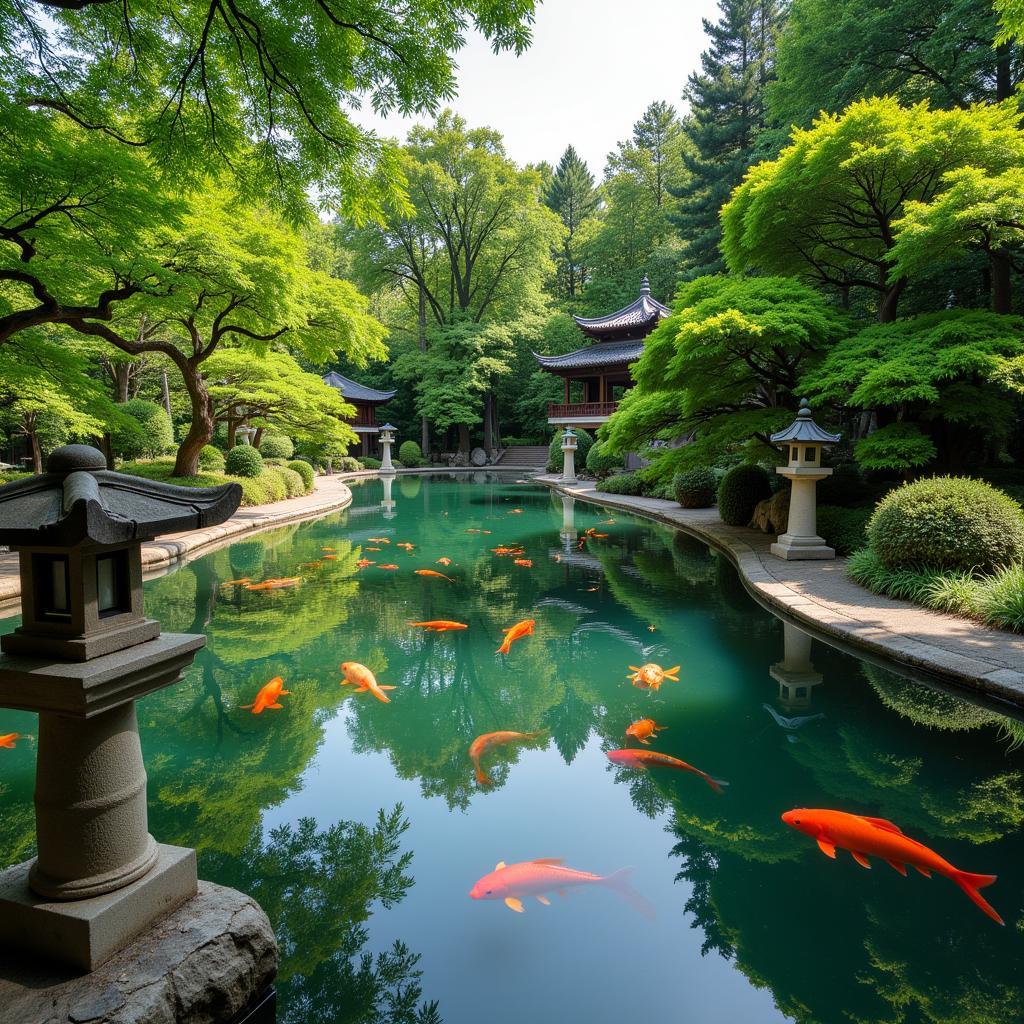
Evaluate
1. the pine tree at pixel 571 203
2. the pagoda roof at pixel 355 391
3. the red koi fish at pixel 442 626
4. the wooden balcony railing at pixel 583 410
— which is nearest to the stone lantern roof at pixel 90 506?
the red koi fish at pixel 442 626

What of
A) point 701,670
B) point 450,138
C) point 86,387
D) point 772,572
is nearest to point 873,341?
point 772,572

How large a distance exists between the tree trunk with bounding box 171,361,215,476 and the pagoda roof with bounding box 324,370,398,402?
64.9 ft

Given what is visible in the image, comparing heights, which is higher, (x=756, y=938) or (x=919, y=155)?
(x=919, y=155)

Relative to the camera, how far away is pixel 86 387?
8.34m

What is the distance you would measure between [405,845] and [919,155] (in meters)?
10.3

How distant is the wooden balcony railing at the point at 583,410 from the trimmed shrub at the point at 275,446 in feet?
41.1

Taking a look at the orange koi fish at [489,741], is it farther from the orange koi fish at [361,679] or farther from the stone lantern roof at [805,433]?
the stone lantern roof at [805,433]

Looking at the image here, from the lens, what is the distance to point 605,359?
92.1 feet

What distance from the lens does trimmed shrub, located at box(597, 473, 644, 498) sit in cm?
1894

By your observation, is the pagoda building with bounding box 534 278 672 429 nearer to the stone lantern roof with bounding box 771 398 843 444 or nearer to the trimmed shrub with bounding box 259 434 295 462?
the trimmed shrub with bounding box 259 434 295 462

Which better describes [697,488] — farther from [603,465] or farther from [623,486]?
[603,465]

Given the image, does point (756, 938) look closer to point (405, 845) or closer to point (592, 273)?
point (405, 845)

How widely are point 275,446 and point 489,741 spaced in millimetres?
20470

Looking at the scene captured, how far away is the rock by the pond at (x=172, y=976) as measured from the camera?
1.73 m
